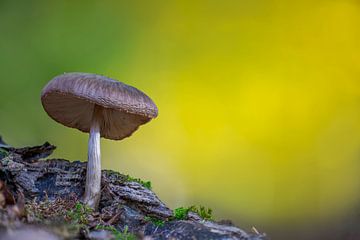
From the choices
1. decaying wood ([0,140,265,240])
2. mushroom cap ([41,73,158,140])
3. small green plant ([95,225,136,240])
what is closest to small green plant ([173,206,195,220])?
decaying wood ([0,140,265,240])

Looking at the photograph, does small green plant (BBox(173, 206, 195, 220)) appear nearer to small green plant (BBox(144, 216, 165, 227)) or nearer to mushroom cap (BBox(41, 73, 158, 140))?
small green plant (BBox(144, 216, 165, 227))

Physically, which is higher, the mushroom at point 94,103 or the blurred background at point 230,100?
the blurred background at point 230,100

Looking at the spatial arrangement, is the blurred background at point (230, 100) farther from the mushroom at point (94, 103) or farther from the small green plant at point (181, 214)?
the small green plant at point (181, 214)

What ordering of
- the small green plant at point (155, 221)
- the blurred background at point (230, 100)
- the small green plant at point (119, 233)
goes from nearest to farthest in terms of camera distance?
the small green plant at point (119, 233) < the small green plant at point (155, 221) < the blurred background at point (230, 100)

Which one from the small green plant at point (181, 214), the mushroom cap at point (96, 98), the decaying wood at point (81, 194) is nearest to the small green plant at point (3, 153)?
the decaying wood at point (81, 194)

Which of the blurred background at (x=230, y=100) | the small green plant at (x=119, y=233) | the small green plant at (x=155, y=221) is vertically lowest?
the small green plant at (x=119, y=233)

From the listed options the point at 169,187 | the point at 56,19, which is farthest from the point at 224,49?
the point at 56,19

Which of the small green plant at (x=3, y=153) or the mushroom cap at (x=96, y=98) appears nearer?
the mushroom cap at (x=96, y=98)
